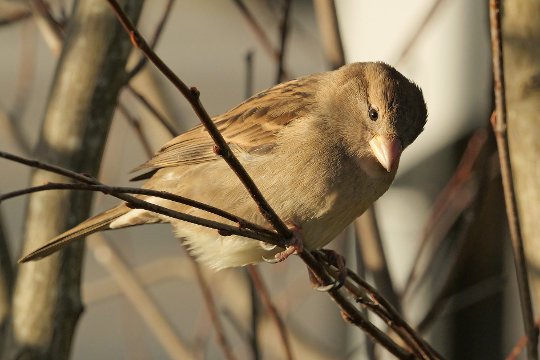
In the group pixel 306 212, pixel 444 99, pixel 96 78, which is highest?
pixel 444 99

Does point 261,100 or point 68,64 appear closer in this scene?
point 68,64

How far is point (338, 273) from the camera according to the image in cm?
265

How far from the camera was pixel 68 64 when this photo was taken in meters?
2.76

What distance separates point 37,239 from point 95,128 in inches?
13.9

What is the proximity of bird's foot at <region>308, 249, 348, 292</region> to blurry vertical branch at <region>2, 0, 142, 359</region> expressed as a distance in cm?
66

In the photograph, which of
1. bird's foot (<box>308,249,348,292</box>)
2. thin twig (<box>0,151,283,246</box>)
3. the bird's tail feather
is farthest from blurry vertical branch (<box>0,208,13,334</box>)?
thin twig (<box>0,151,283,246</box>)

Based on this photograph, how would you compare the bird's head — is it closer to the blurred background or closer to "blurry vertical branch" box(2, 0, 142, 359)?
the blurred background

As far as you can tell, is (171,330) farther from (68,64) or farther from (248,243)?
(68,64)

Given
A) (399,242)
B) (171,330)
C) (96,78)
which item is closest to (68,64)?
(96,78)

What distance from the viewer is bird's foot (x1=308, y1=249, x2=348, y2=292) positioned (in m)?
2.39

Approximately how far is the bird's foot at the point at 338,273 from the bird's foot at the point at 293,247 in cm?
9

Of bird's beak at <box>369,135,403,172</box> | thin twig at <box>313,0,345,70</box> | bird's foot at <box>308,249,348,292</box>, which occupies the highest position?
thin twig at <box>313,0,345,70</box>

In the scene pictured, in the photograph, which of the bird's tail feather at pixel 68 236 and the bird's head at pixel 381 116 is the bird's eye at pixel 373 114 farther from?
the bird's tail feather at pixel 68 236

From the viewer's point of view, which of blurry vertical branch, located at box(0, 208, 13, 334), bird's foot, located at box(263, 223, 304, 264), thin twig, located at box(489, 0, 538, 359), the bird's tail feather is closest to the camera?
thin twig, located at box(489, 0, 538, 359)
